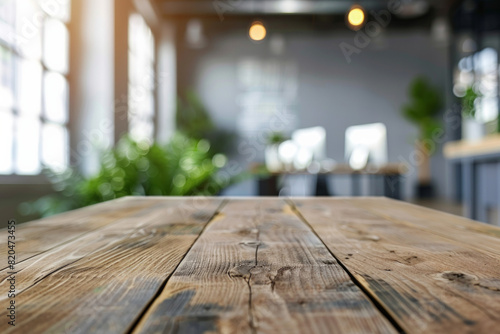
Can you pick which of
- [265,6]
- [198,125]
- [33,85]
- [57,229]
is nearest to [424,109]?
[265,6]

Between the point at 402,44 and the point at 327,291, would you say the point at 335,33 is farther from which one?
the point at 327,291

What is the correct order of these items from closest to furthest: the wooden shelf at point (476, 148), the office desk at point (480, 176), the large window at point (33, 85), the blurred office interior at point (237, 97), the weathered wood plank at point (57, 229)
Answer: the weathered wood plank at point (57, 229) < the wooden shelf at point (476, 148) < the office desk at point (480, 176) < the large window at point (33, 85) < the blurred office interior at point (237, 97)

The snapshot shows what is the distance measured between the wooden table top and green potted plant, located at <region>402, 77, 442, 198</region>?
21.7 ft

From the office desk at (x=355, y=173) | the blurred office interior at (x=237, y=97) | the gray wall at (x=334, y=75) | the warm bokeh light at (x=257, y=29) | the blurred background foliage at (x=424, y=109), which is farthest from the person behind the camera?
the gray wall at (x=334, y=75)

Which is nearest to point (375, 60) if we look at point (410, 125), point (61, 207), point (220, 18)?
point (410, 125)

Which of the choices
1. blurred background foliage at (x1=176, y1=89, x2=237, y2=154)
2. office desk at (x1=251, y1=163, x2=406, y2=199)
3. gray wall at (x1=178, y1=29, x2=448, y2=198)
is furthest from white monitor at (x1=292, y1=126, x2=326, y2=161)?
gray wall at (x1=178, y1=29, x2=448, y2=198)

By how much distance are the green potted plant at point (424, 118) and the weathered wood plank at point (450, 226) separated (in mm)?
6281

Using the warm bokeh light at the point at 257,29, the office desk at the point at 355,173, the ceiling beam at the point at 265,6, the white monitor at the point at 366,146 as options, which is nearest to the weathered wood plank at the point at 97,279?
the office desk at the point at 355,173

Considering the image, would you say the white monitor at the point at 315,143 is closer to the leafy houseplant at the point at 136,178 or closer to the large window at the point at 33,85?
the leafy houseplant at the point at 136,178

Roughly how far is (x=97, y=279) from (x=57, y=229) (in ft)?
1.43

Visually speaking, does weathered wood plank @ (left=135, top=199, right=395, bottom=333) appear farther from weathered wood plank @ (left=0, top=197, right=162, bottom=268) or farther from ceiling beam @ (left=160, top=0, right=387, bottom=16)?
ceiling beam @ (left=160, top=0, right=387, bottom=16)

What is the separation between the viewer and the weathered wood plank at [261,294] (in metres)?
0.34

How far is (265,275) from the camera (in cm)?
50

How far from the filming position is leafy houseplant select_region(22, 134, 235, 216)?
3.02 metres
